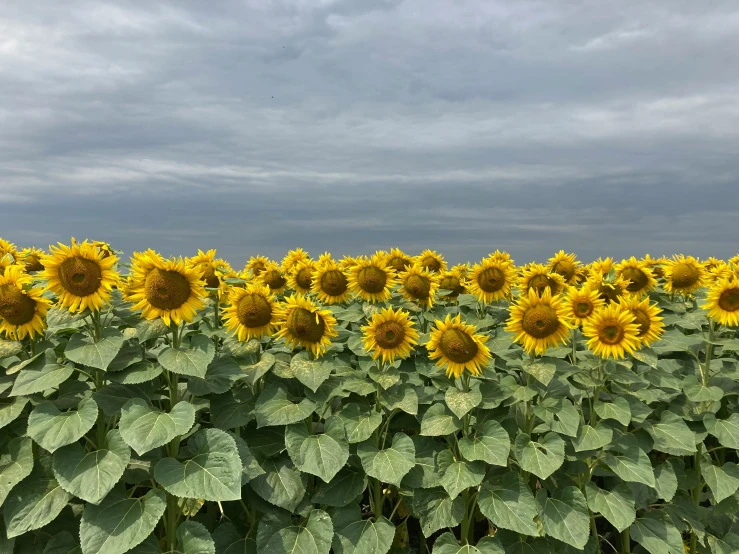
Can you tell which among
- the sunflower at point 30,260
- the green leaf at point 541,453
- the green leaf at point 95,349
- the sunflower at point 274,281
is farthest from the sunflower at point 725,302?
the sunflower at point 30,260

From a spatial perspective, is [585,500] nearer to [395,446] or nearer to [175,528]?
[395,446]

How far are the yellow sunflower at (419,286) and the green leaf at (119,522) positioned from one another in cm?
328

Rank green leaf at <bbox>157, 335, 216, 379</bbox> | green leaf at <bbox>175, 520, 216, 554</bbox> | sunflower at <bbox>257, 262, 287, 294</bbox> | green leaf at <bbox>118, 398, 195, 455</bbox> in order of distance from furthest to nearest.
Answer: sunflower at <bbox>257, 262, 287, 294</bbox> → green leaf at <bbox>175, 520, 216, 554</bbox> → green leaf at <bbox>157, 335, 216, 379</bbox> → green leaf at <bbox>118, 398, 195, 455</bbox>

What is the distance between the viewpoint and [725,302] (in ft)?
21.2

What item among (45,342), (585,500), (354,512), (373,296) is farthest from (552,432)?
(45,342)

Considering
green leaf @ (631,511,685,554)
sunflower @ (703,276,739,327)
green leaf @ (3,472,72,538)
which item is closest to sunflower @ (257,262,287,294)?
green leaf @ (3,472,72,538)

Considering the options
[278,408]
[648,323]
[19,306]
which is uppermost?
[19,306]

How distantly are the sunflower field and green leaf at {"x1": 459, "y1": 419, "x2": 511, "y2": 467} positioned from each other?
17mm

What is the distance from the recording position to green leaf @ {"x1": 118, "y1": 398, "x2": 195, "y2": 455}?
429cm

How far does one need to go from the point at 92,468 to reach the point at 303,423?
1.61m

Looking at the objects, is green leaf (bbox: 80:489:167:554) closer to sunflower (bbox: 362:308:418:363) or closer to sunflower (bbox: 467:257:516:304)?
sunflower (bbox: 362:308:418:363)

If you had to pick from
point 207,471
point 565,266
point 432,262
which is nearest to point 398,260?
point 432,262

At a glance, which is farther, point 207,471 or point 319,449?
point 319,449

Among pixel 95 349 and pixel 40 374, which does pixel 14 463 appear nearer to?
pixel 40 374
